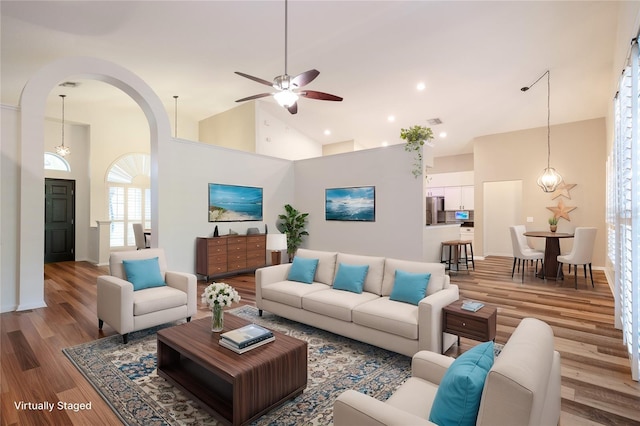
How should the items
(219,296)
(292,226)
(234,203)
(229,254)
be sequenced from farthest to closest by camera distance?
(292,226) → (234,203) → (229,254) → (219,296)

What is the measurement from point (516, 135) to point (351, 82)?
4659 millimetres

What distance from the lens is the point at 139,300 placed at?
10.9ft

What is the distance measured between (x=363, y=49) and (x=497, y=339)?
189 inches

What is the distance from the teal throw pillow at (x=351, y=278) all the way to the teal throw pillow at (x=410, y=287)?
41 cm

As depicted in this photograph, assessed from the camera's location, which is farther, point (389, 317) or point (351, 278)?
point (351, 278)

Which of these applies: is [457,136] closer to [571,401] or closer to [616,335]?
[616,335]

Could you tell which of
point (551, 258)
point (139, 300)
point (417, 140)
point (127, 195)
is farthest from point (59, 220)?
point (551, 258)

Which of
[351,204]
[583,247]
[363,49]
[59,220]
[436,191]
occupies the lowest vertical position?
[583,247]

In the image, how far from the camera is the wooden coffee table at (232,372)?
1982 mm

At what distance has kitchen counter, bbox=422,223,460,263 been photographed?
6.06m

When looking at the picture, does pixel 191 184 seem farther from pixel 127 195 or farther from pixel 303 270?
pixel 127 195

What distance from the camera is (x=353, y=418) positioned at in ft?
4.28

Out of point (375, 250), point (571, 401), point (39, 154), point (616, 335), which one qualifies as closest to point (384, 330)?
point (571, 401)

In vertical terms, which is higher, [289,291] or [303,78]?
[303,78]
